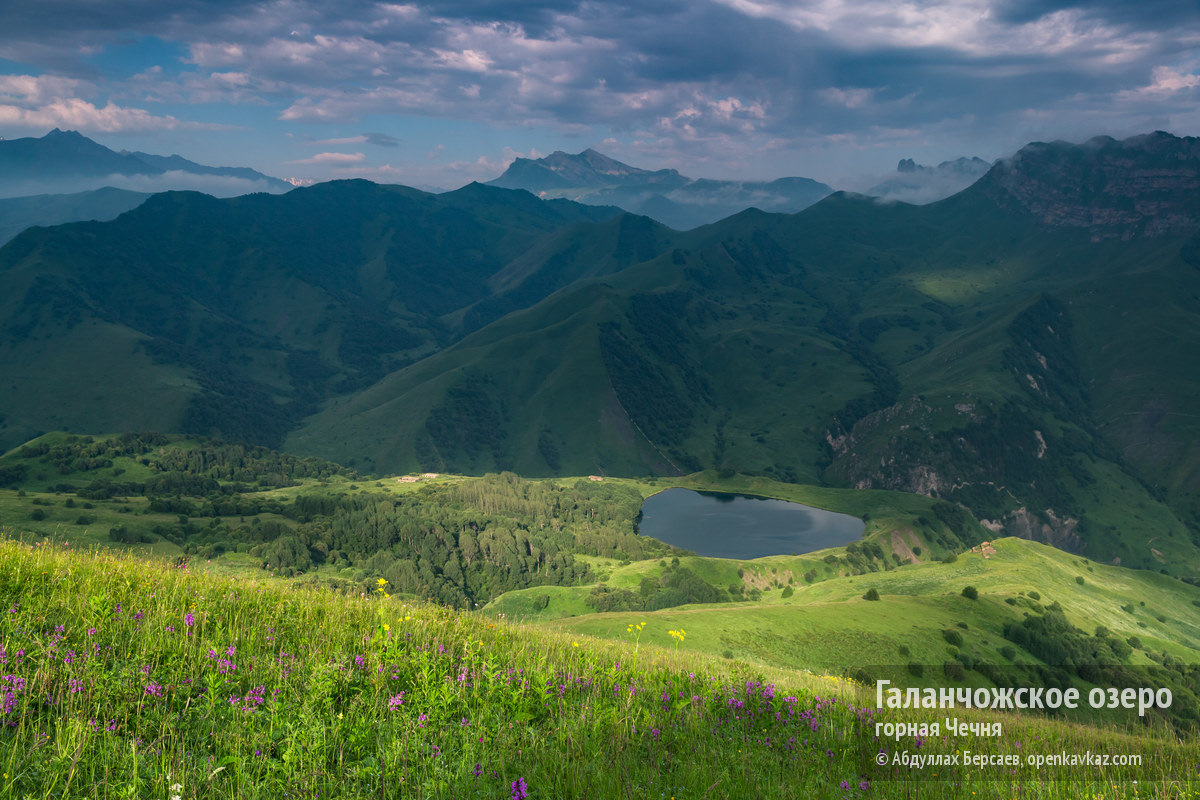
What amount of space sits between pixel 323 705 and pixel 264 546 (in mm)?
214174

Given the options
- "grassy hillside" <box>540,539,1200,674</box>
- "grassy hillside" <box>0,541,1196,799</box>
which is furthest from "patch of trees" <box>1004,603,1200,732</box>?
"grassy hillside" <box>0,541,1196,799</box>

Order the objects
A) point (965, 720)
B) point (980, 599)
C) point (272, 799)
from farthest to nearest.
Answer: point (980, 599) < point (965, 720) < point (272, 799)

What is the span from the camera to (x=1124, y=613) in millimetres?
174000

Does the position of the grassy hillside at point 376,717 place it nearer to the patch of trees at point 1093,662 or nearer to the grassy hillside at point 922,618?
the grassy hillside at point 922,618

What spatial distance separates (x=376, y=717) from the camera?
10305 millimetres

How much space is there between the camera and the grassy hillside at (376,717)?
8602 mm

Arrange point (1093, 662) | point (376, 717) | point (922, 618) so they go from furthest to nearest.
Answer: point (1093, 662) < point (922, 618) < point (376, 717)

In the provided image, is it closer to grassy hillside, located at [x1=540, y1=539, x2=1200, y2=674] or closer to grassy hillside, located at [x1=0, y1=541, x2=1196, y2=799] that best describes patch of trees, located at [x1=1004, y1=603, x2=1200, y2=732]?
grassy hillside, located at [x1=540, y1=539, x2=1200, y2=674]

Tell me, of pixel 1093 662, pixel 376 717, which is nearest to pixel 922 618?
pixel 1093 662

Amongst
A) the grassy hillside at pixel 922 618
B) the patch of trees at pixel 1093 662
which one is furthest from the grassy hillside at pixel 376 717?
the patch of trees at pixel 1093 662

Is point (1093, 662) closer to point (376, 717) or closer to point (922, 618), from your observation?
point (922, 618)

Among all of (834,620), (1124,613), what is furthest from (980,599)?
(1124,613)

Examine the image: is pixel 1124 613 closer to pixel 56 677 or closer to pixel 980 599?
pixel 980 599

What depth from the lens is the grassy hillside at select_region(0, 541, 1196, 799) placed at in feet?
28.2
